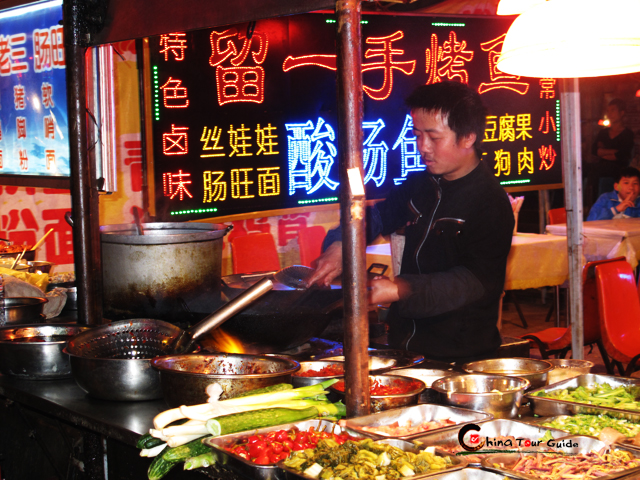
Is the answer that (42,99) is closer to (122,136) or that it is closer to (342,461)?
(122,136)

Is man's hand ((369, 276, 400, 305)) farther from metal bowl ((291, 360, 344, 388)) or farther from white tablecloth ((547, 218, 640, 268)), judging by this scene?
Result: white tablecloth ((547, 218, 640, 268))

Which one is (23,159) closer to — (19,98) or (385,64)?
(19,98)

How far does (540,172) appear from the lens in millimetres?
7059

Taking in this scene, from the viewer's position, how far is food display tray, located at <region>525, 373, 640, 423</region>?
207 cm

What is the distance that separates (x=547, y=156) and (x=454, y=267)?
4.66 metres

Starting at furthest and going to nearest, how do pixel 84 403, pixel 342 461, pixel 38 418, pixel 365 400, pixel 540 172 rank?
pixel 540 172 → pixel 38 418 → pixel 84 403 → pixel 365 400 → pixel 342 461

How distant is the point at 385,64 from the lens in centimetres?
620

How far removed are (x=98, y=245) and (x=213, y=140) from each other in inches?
99.6

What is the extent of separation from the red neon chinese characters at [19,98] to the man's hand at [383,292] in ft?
10.7

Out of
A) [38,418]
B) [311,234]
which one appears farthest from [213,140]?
[38,418]

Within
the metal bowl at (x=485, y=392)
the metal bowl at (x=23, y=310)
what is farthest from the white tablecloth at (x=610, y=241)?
the metal bowl at (x=23, y=310)

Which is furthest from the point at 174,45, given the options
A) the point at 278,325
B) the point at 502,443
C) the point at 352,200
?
the point at 502,443

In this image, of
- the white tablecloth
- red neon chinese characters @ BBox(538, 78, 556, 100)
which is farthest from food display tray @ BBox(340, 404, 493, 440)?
red neon chinese characters @ BBox(538, 78, 556, 100)

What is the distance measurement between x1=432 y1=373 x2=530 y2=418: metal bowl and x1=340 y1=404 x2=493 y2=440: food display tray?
0.32ft
